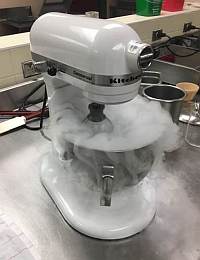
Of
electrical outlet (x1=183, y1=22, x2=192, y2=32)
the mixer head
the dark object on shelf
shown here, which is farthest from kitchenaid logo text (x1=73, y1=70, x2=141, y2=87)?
the dark object on shelf

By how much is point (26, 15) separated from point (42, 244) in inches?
104

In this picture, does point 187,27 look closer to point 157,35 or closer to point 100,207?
point 157,35

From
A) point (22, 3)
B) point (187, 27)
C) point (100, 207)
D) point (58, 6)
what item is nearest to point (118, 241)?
point (100, 207)

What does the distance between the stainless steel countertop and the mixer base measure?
2cm

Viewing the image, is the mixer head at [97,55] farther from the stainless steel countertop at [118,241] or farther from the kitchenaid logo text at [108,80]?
the stainless steel countertop at [118,241]

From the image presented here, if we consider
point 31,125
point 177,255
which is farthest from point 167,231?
point 31,125

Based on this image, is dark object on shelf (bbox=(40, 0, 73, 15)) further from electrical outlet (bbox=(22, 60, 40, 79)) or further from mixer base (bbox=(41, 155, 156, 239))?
mixer base (bbox=(41, 155, 156, 239))

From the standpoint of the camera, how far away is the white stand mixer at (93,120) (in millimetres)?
421

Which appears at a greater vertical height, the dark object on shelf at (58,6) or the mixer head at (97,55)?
the mixer head at (97,55)

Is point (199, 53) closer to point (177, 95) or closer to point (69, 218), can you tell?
point (177, 95)

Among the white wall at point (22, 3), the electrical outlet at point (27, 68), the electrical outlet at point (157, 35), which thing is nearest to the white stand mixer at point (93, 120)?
the electrical outlet at point (27, 68)

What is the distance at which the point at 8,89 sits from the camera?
92 centimetres

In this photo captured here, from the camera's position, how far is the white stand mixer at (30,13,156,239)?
42 cm

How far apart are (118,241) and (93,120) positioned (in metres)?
0.23
